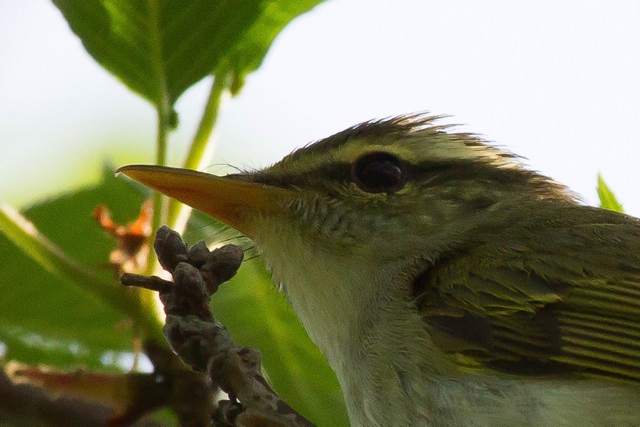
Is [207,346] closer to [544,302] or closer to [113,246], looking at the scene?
[544,302]

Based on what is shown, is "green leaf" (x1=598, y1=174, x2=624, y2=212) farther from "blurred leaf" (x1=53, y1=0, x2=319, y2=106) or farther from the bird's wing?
"blurred leaf" (x1=53, y1=0, x2=319, y2=106)

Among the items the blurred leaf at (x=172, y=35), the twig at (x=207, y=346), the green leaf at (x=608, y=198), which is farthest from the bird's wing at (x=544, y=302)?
the blurred leaf at (x=172, y=35)

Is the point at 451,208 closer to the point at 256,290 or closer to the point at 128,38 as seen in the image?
the point at 256,290

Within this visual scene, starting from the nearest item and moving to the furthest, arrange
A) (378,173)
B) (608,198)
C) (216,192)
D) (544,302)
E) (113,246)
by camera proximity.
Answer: (544,302) < (608,198) < (216,192) < (378,173) < (113,246)

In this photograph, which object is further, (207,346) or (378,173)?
(378,173)

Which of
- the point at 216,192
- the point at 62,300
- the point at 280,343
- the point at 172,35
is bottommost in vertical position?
the point at 280,343

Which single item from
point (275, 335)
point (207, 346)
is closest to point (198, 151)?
point (275, 335)

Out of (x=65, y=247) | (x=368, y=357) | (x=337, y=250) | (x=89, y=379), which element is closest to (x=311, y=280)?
(x=337, y=250)
